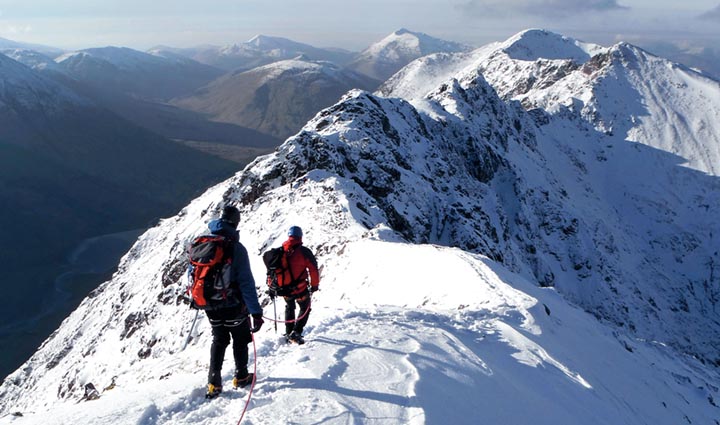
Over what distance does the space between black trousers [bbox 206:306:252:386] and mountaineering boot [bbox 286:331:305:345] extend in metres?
2.19

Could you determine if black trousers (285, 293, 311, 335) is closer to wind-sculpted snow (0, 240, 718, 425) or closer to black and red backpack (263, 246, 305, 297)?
black and red backpack (263, 246, 305, 297)

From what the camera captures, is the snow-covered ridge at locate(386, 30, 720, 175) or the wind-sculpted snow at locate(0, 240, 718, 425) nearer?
the wind-sculpted snow at locate(0, 240, 718, 425)

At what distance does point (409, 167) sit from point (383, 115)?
790 centimetres

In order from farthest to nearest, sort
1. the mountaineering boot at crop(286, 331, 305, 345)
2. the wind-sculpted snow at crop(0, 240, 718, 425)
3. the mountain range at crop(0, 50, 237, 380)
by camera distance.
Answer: the mountain range at crop(0, 50, 237, 380) < the mountaineering boot at crop(286, 331, 305, 345) < the wind-sculpted snow at crop(0, 240, 718, 425)

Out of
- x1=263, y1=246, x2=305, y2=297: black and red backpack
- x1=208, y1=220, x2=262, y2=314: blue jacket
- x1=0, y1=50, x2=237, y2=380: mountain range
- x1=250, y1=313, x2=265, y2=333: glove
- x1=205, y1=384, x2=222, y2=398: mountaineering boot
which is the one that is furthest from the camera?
x1=0, y1=50, x2=237, y2=380: mountain range

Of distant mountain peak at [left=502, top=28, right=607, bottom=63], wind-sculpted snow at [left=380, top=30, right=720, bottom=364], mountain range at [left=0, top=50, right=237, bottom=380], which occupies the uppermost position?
distant mountain peak at [left=502, top=28, right=607, bottom=63]

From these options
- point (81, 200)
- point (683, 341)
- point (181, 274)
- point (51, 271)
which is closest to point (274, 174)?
point (181, 274)

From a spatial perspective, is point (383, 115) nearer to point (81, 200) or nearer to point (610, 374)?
point (610, 374)

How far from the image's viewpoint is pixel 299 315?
10.5 meters

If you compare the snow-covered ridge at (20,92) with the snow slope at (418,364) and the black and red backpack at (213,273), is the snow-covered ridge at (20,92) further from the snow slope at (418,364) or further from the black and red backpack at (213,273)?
the black and red backpack at (213,273)

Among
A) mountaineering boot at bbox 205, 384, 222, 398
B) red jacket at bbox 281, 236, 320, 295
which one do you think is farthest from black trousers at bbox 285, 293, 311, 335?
mountaineering boot at bbox 205, 384, 222, 398

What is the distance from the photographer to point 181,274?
99.6 ft

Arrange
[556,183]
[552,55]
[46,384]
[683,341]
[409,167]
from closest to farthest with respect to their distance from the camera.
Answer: [46,384], [409,167], [683,341], [556,183], [552,55]

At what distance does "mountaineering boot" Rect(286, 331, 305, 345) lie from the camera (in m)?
9.83
